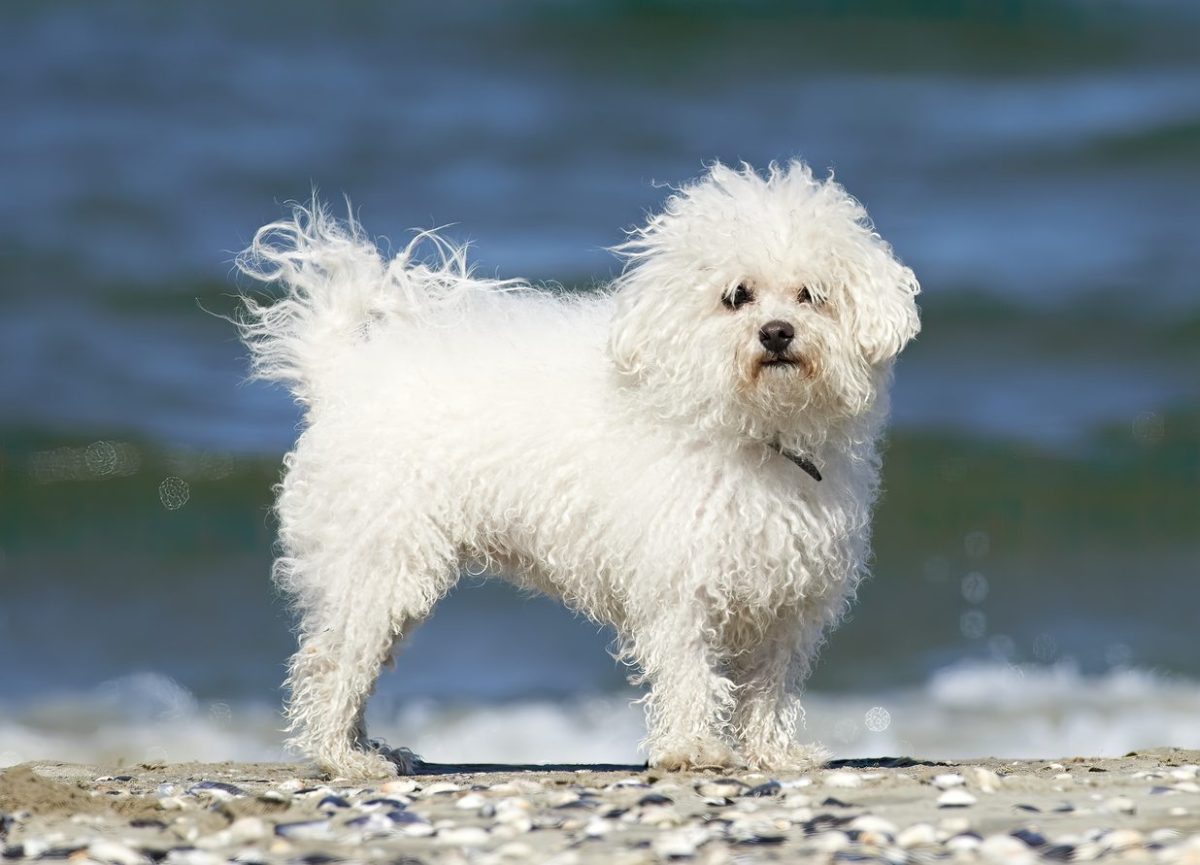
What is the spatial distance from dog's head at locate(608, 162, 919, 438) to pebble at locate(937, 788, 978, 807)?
1.51 m

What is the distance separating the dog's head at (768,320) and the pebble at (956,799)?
1.51 metres

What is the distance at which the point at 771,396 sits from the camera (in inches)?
230

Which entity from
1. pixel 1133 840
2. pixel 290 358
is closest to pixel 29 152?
pixel 290 358

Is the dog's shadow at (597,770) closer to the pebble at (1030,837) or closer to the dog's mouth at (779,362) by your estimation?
the dog's mouth at (779,362)

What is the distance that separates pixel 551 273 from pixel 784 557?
1050cm

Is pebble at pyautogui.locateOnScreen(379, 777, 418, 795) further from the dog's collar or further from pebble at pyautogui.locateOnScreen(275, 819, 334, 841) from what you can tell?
the dog's collar

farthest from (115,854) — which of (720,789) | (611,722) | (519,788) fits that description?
(611,722)

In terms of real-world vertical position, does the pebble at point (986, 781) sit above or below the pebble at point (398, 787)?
above

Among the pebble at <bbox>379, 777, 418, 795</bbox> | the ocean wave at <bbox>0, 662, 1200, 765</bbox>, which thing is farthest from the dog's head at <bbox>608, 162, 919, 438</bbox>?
the ocean wave at <bbox>0, 662, 1200, 765</bbox>

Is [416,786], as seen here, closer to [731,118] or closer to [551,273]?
[551,273]

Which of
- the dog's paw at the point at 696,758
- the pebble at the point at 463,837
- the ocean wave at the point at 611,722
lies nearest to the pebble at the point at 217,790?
the pebble at the point at 463,837

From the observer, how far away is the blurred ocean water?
1064 centimetres

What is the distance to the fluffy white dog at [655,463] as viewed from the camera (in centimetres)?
591

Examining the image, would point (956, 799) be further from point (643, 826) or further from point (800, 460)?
point (800, 460)
